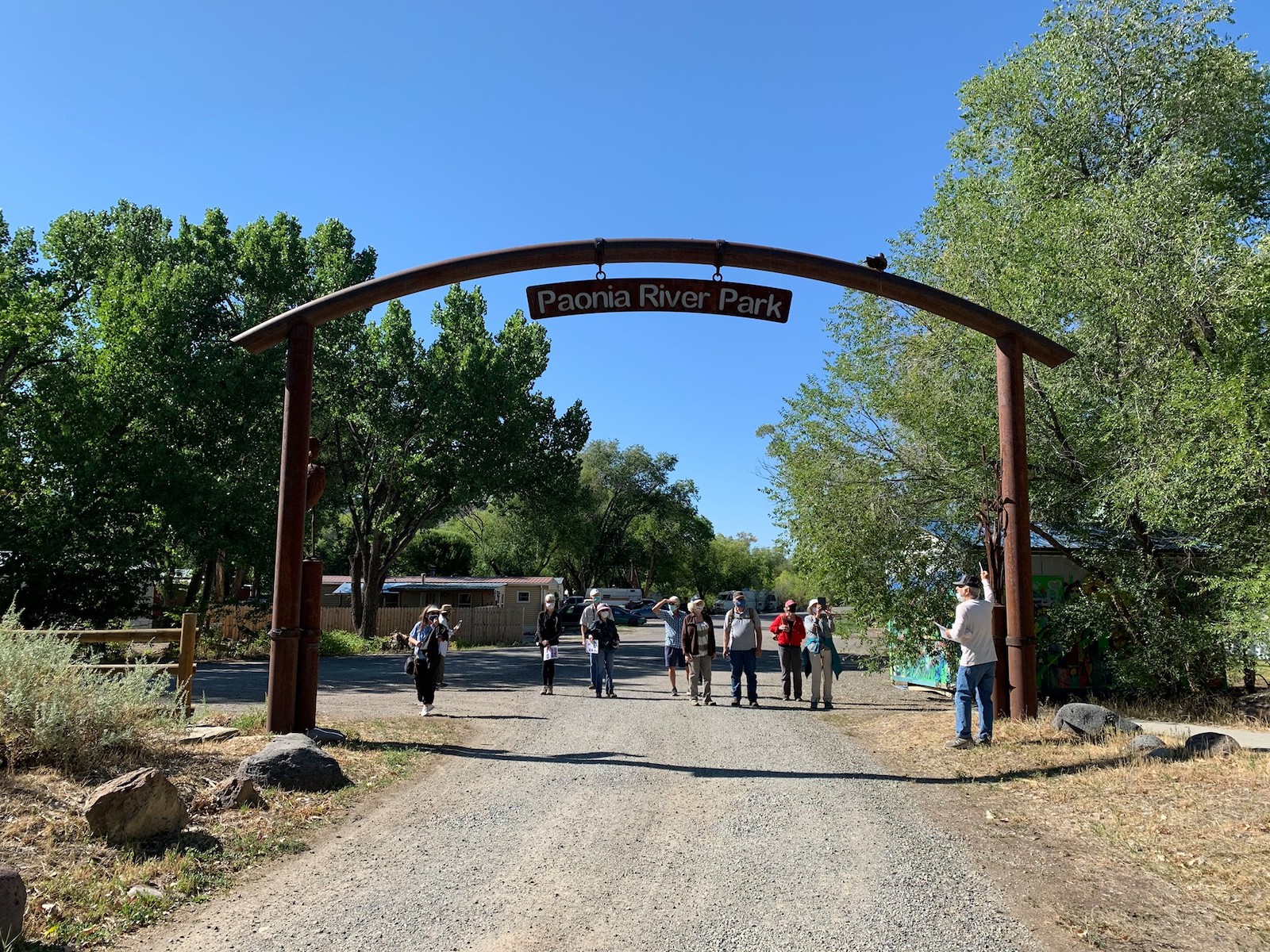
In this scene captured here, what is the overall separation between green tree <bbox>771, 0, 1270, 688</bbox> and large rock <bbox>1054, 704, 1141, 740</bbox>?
2.69 m

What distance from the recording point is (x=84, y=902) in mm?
4715

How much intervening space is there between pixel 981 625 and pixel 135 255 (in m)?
26.6

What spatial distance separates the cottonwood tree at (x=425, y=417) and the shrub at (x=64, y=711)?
829 inches

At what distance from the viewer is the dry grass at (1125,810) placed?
5.00 metres

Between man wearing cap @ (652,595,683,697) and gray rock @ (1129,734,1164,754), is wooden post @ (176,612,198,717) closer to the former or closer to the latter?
A: man wearing cap @ (652,595,683,697)

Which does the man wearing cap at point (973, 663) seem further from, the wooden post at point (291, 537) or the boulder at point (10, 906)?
the boulder at point (10, 906)

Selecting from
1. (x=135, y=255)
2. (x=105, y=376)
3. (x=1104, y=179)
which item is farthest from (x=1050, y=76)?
(x=135, y=255)

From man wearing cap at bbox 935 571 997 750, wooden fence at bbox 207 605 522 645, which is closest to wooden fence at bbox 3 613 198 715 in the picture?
man wearing cap at bbox 935 571 997 750

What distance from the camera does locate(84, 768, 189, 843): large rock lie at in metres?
5.51

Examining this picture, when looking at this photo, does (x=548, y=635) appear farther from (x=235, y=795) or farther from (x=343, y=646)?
(x=343, y=646)

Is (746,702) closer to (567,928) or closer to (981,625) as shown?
(981,625)

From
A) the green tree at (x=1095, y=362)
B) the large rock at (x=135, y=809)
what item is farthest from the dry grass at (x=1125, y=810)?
the large rock at (x=135, y=809)

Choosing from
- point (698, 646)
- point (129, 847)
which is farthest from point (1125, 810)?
point (698, 646)

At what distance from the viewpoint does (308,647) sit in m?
9.46
